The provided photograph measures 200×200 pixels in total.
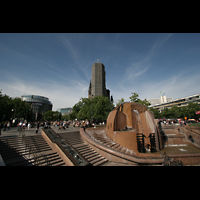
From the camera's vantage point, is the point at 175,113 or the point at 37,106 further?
the point at 37,106

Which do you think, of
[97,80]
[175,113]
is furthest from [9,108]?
[175,113]

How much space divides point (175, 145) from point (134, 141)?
7727mm

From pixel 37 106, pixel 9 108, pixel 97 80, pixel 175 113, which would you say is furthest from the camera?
pixel 37 106

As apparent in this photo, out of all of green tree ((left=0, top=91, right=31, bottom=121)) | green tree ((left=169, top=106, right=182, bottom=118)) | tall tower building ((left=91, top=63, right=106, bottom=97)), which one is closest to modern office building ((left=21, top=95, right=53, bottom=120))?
green tree ((left=0, top=91, right=31, bottom=121))

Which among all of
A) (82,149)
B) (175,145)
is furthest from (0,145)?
(175,145)

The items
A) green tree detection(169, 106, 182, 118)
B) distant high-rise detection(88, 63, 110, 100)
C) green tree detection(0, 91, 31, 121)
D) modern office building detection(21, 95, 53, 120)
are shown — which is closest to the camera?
green tree detection(0, 91, 31, 121)

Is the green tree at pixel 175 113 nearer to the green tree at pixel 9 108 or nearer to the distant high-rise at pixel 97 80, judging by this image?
the distant high-rise at pixel 97 80

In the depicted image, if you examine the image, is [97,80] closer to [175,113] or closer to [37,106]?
[175,113]

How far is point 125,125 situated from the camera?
497 inches

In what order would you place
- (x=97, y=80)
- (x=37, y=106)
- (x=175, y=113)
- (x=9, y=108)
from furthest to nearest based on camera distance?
(x=37, y=106), (x=97, y=80), (x=175, y=113), (x=9, y=108)

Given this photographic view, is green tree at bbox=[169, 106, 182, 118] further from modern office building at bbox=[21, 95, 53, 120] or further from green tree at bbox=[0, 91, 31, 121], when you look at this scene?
modern office building at bbox=[21, 95, 53, 120]

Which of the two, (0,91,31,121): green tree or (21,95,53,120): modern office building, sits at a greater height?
(21,95,53,120): modern office building

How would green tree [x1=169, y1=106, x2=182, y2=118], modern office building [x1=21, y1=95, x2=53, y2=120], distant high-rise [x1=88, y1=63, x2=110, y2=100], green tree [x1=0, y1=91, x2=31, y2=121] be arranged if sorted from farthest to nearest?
modern office building [x1=21, y1=95, x2=53, y2=120] → distant high-rise [x1=88, y1=63, x2=110, y2=100] → green tree [x1=169, y1=106, x2=182, y2=118] → green tree [x1=0, y1=91, x2=31, y2=121]
